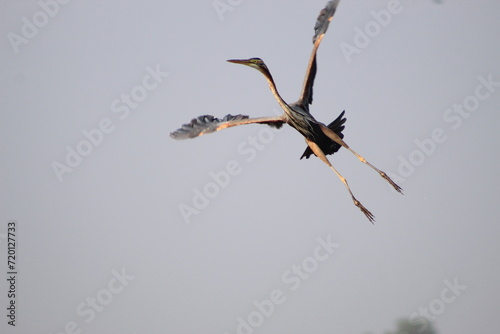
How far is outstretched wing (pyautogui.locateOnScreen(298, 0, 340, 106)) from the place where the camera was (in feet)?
46.4

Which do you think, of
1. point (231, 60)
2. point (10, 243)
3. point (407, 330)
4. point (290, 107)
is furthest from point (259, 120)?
point (407, 330)

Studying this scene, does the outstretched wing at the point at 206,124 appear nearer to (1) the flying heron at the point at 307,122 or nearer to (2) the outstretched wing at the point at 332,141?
(1) the flying heron at the point at 307,122

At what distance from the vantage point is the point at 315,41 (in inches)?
566

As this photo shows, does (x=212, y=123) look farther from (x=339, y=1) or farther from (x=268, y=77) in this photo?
(x=339, y=1)

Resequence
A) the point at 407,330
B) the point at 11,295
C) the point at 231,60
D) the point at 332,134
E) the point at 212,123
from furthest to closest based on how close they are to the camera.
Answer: the point at 407,330 → the point at 11,295 → the point at 212,123 → the point at 332,134 → the point at 231,60

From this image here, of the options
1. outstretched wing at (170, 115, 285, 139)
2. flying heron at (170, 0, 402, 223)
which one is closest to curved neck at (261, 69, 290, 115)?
flying heron at (170, 0, 402, 223)

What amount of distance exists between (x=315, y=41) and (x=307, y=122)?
211 cm

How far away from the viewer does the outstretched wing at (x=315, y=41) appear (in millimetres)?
14156

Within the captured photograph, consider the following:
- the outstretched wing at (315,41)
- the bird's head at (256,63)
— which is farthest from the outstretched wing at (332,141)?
the bird's head at (256,63)

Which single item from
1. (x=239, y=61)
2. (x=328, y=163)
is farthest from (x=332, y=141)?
(x=239, y=61)

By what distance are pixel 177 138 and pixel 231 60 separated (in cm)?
249

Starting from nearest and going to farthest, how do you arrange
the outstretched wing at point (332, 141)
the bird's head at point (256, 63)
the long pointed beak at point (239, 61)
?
the long pointed beak at point (239, 61), the bird's head at point (256, 63), the outstretched wing at point (332, 141)

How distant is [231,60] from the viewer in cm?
1238

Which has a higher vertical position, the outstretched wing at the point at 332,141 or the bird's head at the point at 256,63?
the bird's head at the point at 256,63
